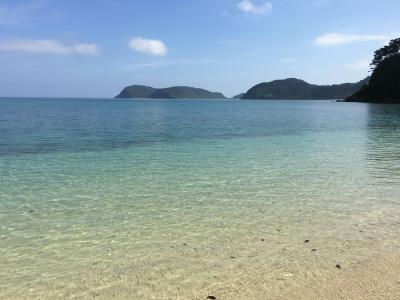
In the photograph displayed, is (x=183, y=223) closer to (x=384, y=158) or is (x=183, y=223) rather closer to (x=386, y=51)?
(x=384, y=158)

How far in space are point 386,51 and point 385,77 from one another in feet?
66.1

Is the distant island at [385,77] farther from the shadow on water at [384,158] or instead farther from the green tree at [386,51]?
the shadow on water at [384,158]

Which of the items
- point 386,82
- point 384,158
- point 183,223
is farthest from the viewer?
point 386,82

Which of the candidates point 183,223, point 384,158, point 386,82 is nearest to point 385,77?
point 386,82

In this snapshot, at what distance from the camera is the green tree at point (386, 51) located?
145m

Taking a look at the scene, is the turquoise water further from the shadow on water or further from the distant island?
the distant island

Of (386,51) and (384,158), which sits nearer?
(384,158)

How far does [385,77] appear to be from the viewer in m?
134

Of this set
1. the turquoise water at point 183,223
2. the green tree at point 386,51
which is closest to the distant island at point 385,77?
the green tree at point 386,51

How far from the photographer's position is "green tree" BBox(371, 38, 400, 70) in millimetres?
145250

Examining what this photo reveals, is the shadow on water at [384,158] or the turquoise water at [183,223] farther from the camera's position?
the shadow on water at [384,158]

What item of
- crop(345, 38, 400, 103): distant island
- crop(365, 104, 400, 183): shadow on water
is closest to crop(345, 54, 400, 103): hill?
crop(345, 38, 400, 103): distant island

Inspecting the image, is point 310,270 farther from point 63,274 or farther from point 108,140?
point 108,140

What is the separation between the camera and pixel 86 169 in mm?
18766
